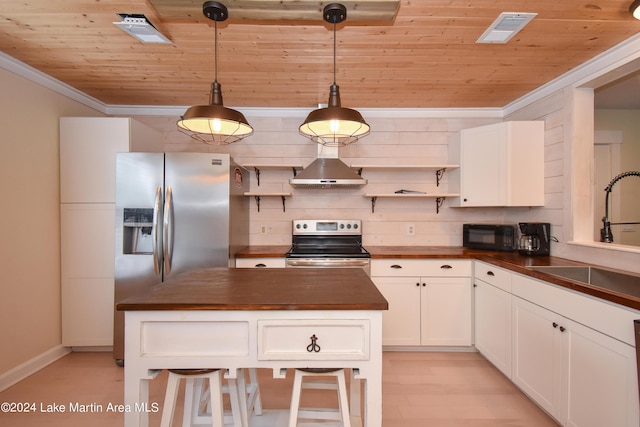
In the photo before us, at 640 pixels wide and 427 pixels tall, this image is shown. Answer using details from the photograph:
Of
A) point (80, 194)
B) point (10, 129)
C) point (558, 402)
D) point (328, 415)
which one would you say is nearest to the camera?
point (328, 415)

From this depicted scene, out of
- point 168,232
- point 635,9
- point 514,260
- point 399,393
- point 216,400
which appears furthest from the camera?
point 168,232

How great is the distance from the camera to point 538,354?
76.7 inches

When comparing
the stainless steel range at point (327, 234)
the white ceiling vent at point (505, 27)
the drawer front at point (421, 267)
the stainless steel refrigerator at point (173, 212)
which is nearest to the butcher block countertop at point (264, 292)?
the stainless steel refrigerator at point (173, 212)

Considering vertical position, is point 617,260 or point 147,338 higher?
point 617,260

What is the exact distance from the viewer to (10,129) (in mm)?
2297

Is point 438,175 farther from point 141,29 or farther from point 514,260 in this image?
point 141,29

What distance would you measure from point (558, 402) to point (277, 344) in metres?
1.79

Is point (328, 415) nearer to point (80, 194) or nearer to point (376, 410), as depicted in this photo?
point (376, 410)

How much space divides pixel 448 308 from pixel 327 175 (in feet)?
5.62

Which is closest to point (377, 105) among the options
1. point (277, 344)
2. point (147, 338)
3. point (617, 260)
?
point (617, 260)

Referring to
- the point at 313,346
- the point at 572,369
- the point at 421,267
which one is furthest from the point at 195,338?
the point at 421,267

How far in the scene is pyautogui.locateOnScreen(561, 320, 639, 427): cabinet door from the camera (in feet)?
4.53

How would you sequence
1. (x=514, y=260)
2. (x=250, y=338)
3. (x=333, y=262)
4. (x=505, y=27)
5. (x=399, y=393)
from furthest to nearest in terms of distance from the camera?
(x=333, y=262) < (x=514, y=260) < (x=399, y=393) < (x=505, y=27) < (x=250, y=338)

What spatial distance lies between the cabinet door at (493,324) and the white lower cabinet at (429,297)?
10 centimetres
